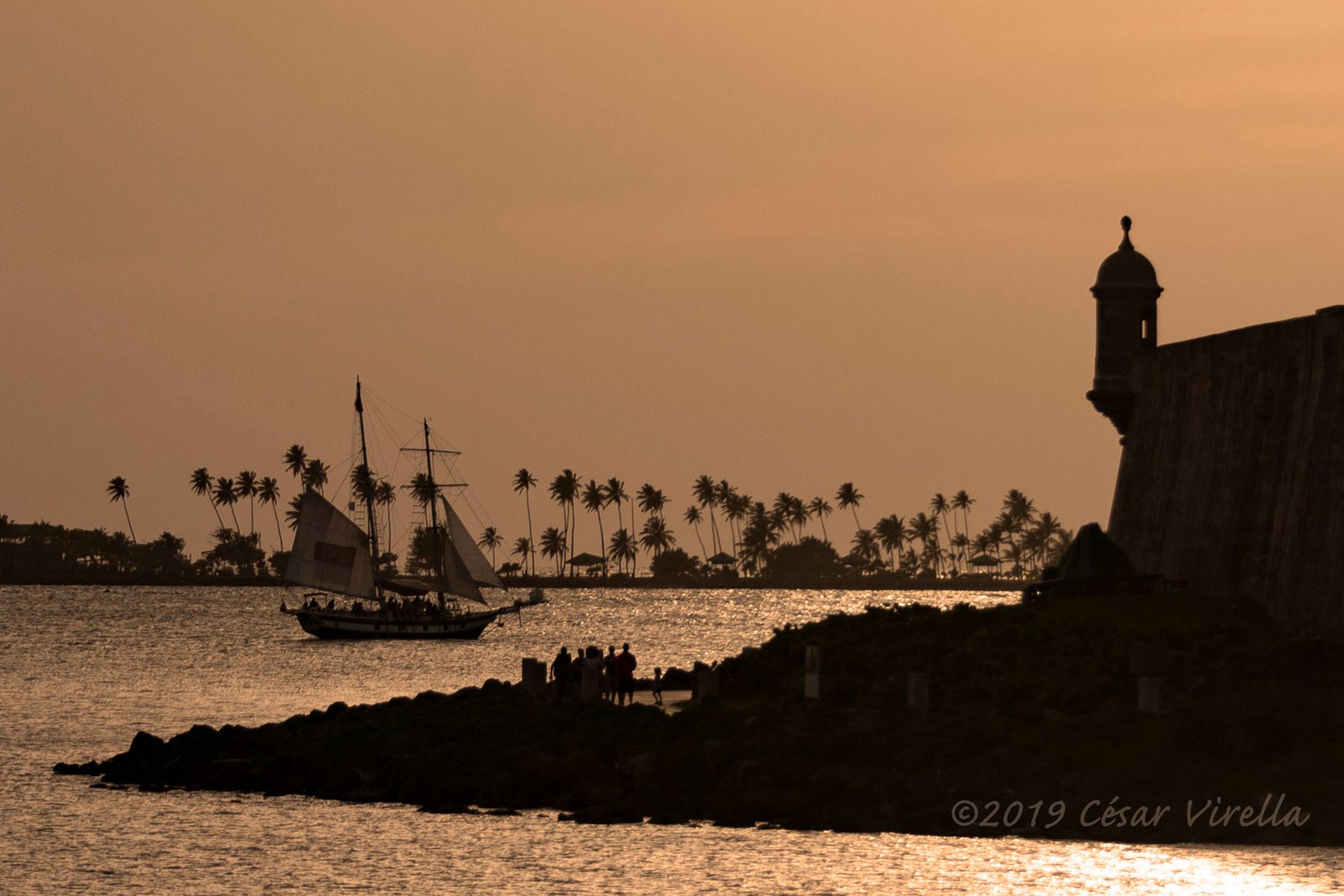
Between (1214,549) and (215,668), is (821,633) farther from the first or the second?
(215,668)

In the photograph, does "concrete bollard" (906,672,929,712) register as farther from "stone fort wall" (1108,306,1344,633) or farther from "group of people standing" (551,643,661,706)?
"group of people standing" (551,643,661,706)

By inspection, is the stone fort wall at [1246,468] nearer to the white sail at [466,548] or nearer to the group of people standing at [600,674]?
the group of people standing at [600,674]

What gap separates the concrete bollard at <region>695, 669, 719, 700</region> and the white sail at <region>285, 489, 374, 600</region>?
184ft

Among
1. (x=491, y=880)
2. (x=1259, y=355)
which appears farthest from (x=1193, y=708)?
(x=491, y=880)

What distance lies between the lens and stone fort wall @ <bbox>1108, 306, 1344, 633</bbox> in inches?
1345

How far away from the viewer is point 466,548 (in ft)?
348

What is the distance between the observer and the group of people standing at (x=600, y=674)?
1569 inches

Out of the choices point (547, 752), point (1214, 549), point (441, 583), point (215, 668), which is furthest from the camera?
point (441, 583)

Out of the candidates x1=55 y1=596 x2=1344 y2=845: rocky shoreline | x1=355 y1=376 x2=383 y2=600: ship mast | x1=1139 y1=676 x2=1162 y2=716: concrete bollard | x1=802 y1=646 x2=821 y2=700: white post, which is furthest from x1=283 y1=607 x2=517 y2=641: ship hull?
x1=1139 y1=676 x2=1162 y2=716: concrete bollard

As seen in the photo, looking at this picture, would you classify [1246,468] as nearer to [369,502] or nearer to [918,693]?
[918,693]

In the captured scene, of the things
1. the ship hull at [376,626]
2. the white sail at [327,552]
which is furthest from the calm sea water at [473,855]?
the ship hull at [376,626]

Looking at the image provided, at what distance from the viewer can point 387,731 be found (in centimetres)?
3828

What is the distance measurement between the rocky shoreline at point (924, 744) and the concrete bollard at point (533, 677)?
0.60m

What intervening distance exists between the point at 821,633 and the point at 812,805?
9.05 meters
